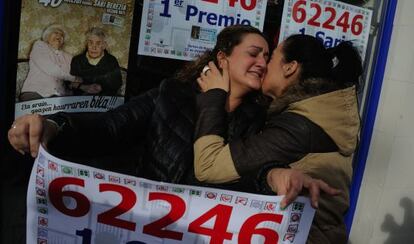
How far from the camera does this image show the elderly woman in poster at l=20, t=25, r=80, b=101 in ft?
8.21

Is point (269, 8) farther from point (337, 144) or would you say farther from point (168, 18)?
point (337, 144)

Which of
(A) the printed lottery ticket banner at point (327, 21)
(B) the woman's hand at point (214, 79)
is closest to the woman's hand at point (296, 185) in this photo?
(B) the woman's hand at point (214, 79)

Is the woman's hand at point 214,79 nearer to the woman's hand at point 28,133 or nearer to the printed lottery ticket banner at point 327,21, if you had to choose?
the woman's hand at point 28,133

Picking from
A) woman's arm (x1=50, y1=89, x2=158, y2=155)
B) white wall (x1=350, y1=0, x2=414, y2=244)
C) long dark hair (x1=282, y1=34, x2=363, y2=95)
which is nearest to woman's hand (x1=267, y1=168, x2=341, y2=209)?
long dark hair (x1=282, y1=34, x2=363, y2=95)

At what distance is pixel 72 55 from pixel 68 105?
285 millimetres

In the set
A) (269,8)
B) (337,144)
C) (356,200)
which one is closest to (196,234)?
(337,144)

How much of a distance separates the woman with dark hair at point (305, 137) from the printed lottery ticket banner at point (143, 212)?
13 centimetres

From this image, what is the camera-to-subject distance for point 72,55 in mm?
2619

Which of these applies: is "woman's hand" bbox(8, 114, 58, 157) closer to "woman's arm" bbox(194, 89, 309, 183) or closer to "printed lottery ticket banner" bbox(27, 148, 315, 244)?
"printed lottery ticket banner" bbox(27, 148, 315, 244)

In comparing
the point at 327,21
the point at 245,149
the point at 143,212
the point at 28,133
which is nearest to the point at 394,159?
the point at 327,21

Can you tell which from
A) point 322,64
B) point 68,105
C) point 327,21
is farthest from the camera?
point 327,21

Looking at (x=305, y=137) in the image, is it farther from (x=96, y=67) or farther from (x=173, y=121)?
(x=96, y=67)

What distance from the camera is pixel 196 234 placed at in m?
1.77

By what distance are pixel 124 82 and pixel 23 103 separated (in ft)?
1.99
